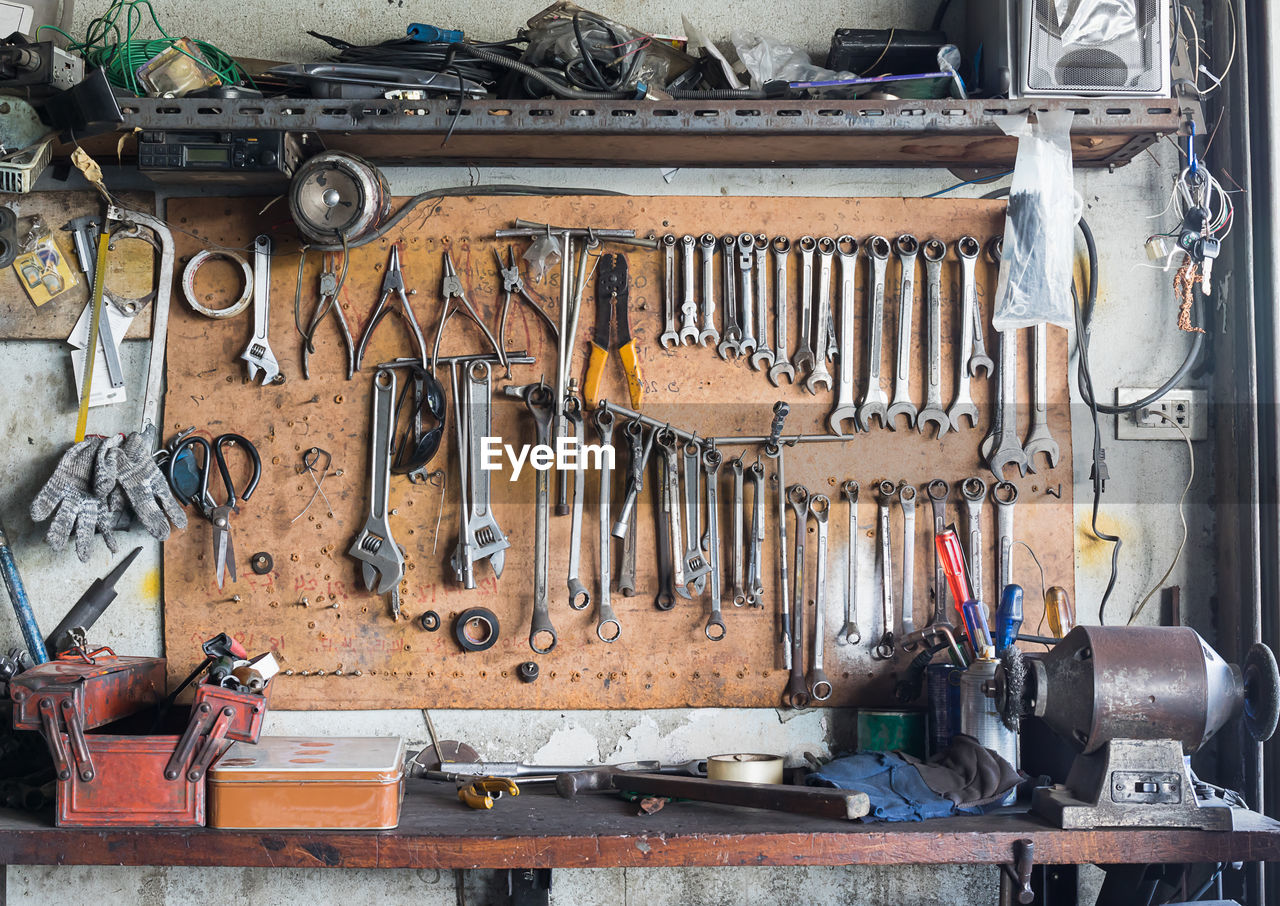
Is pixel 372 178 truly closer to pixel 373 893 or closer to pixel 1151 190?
pixel 373 893

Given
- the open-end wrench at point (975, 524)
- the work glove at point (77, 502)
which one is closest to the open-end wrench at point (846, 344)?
the open-end wrench at point (975, 524)

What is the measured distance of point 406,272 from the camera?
6.79 ft

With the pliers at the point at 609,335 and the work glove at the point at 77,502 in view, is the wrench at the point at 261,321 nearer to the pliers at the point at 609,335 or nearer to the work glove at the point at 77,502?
the work glove at the point at 77,502

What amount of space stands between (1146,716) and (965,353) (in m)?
0.81

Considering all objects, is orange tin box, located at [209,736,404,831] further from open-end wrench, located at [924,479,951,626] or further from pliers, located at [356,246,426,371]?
open-end wrench, located at [924,479,951,626]

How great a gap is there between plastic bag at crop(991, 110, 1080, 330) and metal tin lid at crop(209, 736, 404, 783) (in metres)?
1.45

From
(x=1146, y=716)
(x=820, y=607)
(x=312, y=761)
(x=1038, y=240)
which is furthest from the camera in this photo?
(x=820, y=607)

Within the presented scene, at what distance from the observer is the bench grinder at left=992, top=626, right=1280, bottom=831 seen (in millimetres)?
1582

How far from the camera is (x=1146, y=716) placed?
5.20 feet

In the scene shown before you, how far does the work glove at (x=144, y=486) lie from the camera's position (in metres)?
1.95

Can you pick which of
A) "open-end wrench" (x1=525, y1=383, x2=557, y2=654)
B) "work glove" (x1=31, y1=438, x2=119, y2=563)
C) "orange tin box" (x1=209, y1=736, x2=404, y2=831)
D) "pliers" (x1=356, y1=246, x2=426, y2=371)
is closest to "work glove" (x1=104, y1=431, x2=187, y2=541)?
"work glove" (x1=31, y1=438, x2=119, y2=563)

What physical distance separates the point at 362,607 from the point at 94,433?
69 cm

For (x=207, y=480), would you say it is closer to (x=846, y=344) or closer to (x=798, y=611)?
(x=798, y=611)

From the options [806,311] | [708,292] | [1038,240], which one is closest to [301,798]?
[708,292]
